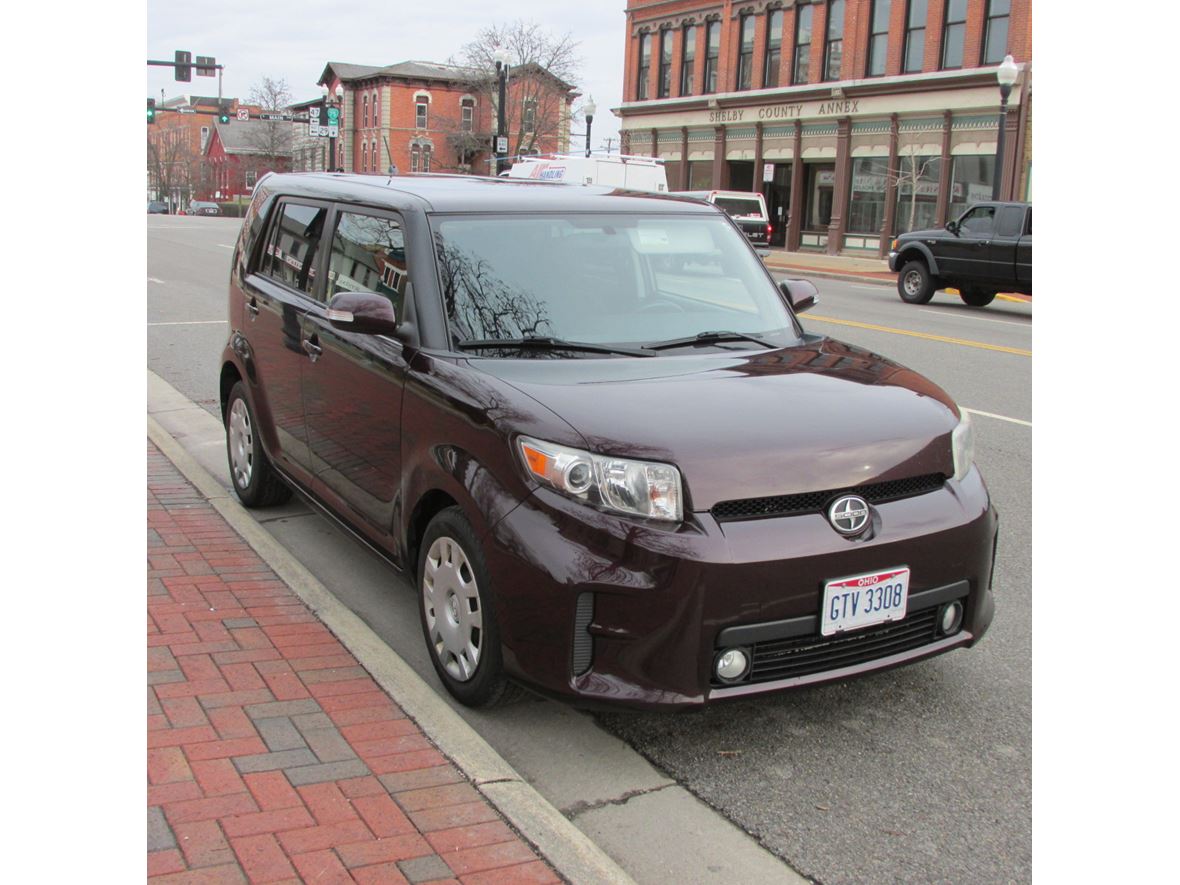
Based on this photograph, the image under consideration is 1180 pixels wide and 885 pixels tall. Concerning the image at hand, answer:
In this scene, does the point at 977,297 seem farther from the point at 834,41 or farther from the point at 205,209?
the point at 205,209

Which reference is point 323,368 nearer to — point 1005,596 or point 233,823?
point 233,823

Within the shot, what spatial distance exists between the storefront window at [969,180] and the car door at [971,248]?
13.7 m

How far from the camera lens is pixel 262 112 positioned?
7812 centimetres

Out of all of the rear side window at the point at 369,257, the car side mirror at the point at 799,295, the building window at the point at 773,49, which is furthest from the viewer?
the building window at the point at 773,49

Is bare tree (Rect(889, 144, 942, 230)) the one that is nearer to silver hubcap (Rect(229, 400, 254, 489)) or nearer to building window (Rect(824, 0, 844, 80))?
building window (Rect(824, 0, 844, 80))

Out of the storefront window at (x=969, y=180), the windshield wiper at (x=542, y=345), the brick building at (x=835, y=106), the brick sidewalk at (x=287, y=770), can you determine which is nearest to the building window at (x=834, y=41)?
the brick building at (x=835, y=106)

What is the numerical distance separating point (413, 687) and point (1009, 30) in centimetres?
3327

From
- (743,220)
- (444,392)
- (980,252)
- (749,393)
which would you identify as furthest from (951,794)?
(743,220)

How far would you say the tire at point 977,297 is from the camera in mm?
21109

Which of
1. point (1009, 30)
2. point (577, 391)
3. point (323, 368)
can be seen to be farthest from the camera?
point (1009, 30)

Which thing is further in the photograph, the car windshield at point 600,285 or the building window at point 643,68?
the building window at point 643,68

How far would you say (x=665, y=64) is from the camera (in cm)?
4638

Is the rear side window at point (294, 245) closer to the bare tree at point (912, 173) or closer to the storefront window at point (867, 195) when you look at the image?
the bare tree at point (912, 173)

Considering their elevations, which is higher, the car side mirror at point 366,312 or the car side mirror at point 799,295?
the car side mirror at point 799,295
